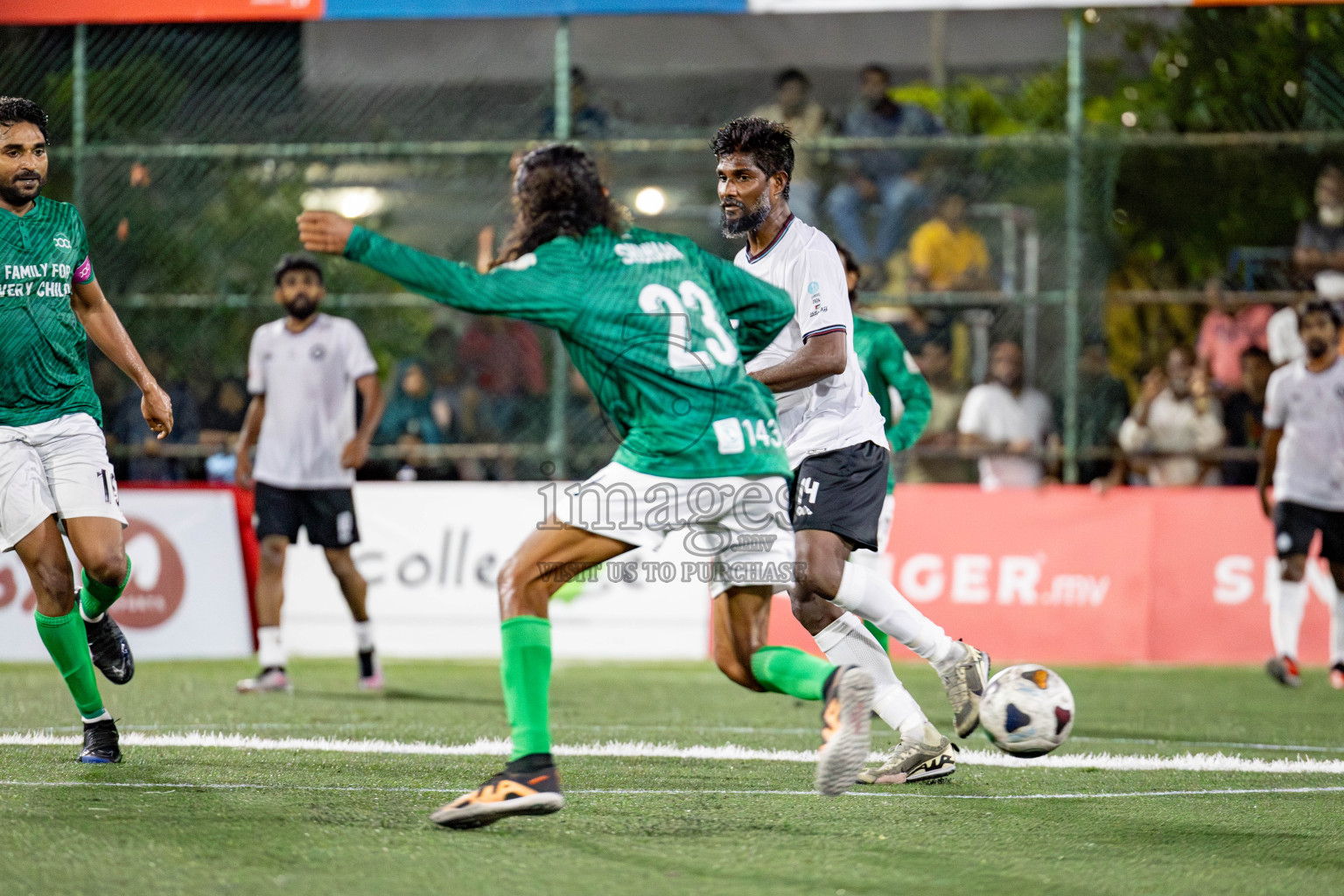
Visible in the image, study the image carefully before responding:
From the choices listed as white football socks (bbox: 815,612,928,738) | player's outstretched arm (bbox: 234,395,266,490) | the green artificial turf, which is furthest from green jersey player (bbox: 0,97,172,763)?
player's outstretched arm (bbox: 234,395,266,490)

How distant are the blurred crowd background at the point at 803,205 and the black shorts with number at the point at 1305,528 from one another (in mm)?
1624

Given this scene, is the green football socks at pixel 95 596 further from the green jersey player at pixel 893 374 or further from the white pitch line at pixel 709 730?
the green jersey player at pixel 893 374

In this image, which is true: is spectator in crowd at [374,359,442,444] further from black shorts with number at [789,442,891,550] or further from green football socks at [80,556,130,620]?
black shorts with number at [789,442,891,550]

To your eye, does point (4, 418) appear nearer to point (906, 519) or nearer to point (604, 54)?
point (906, 519)

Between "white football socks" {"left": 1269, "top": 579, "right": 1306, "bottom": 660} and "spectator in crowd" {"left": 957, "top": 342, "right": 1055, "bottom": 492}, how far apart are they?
7.79ft

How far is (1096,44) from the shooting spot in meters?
12.8

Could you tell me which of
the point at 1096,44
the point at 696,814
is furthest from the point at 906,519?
the point at 696,814

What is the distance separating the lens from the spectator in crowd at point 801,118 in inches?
504

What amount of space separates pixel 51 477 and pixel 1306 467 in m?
8.13

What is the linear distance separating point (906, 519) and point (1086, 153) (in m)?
3.33

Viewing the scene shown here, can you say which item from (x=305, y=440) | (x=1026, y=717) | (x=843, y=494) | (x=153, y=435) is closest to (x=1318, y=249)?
(x=305, y=440)

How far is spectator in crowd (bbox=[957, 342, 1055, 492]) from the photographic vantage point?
1250 cm

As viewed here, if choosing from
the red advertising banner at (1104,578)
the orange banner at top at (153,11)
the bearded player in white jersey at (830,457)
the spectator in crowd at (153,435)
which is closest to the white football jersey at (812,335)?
the bearded player in white jersey at (830,457)

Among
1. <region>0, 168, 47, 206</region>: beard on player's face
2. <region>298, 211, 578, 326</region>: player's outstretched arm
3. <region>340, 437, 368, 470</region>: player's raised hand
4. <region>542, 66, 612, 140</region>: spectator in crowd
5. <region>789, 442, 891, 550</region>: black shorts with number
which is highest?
<region>542, 66, 612, 140</region>: spectator in crowd
